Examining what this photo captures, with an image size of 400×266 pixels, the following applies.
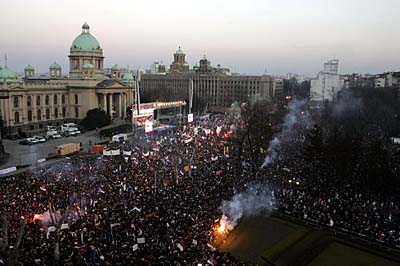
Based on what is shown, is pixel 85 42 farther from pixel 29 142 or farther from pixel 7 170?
pixel 7 170

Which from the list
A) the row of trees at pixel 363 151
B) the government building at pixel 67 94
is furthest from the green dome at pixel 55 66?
the row of trees at pixel 363 151

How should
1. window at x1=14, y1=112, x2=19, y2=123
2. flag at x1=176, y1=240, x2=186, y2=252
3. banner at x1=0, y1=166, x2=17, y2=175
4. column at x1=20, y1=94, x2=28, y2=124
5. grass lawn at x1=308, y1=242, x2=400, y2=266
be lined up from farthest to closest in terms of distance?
column at x1=20, y1=94, x2=28, y2=124, window at x1=14, y1=112, x2=19, y2=123, banner at x1=0, y1=166, x2=17, y2=175, grass lawn at x1=308, y1=242, x2=400, y2=266, flag at x1=176, y1=240, x2=186, y2=252

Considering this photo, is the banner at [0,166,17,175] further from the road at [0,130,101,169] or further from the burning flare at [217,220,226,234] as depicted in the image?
the burning flare at [217,220,226,234]

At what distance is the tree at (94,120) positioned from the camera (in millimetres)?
59156

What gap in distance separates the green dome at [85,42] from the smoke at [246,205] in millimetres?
53917

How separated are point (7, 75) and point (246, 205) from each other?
4391 cm

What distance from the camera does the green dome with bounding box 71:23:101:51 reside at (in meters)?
69.4

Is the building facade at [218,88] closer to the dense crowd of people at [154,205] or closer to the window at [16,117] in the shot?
the window at [16,117]

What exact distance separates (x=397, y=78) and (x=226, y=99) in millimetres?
53348

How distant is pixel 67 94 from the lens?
6531cm

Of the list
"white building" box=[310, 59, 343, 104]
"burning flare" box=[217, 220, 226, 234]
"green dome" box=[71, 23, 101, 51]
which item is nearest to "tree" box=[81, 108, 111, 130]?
"green dome" box=[71, 23, 101, 51]

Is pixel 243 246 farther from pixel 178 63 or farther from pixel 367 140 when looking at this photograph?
pixel 178 63

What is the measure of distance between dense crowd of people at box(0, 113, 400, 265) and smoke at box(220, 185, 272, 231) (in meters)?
0.44

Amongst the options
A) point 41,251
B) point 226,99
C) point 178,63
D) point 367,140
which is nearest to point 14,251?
point 41,251
